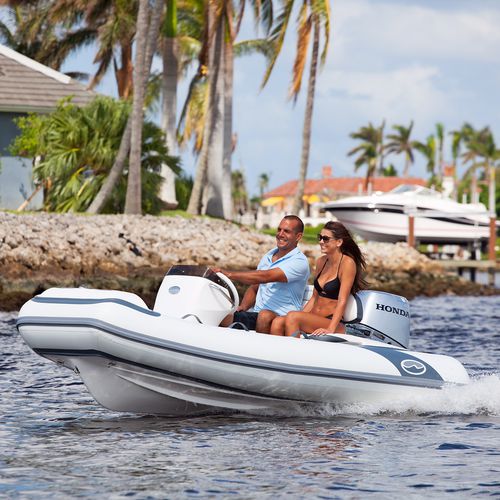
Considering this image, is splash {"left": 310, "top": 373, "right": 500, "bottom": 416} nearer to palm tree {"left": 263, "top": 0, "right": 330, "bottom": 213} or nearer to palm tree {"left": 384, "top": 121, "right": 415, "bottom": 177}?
palm tree {"left": 263, "top": 0, "right": 330, "bottom": 213}

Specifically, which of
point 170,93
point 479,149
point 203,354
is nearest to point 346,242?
point 203,354

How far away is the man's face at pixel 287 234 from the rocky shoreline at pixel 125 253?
35.0 ft

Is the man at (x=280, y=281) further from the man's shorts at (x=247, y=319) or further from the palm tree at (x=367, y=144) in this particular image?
the palm tree at (x=367, y=144)

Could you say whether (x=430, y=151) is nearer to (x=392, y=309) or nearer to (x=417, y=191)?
(x=417, y=191)

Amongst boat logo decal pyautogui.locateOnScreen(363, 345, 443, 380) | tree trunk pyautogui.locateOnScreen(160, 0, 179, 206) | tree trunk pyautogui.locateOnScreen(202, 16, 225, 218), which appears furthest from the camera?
tree trunk pyautogui.locateOnScreen(202, 16, 225, 218)

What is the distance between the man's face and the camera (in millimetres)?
8938

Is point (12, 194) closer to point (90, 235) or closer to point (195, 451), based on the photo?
point (90, 235)

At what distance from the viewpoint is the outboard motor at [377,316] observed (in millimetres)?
9375

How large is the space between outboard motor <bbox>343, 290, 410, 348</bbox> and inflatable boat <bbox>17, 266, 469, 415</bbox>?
0.01 meters

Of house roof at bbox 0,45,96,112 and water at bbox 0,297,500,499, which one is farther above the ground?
house roof at bbox 0,45,96,112

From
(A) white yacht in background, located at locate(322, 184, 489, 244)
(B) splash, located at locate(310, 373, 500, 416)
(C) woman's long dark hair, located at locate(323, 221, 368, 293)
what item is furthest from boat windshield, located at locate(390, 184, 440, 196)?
(C) woman's long dark hair, located at locate(323, 221, 368, 293)

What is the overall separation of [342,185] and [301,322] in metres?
92.3

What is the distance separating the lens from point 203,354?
28.2 feet

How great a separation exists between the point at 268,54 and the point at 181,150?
5.53 m
